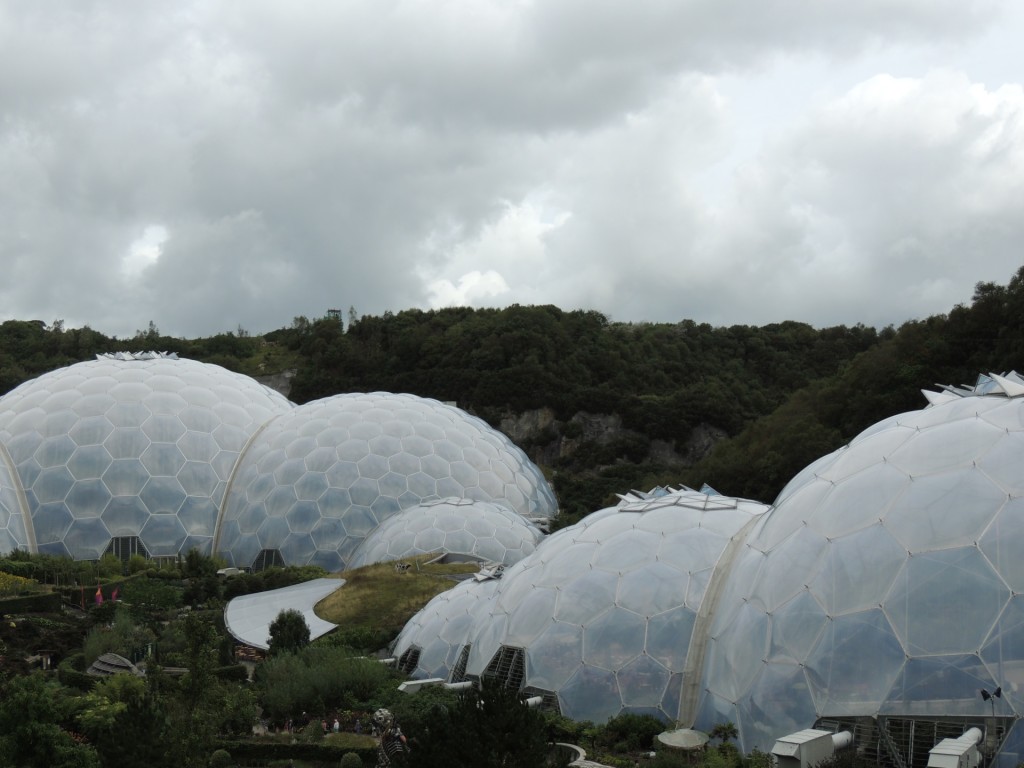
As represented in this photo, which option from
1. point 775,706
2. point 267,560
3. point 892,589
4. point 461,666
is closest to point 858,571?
point 892,589

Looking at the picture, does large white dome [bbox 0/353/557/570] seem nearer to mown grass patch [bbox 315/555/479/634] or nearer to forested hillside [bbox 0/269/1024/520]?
mown grass patch [bbox 315/555/479/634]

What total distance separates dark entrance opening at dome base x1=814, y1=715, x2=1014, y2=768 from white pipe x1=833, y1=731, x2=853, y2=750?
17cm

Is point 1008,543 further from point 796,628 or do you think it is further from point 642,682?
point 642,682

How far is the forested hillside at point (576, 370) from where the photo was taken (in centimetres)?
6175

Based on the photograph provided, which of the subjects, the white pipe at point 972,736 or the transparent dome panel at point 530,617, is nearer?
the white pipe at point 972,736

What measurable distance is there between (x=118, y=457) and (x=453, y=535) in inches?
575

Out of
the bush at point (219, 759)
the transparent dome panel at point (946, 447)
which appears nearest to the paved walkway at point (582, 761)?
the bush at point (219, 759)

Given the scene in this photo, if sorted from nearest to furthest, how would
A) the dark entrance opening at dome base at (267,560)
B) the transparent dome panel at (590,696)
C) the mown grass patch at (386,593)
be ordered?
the transparent dome panel at (590,696) → the mown grass patch at (386,593) → the dark entrance opening at dome base at (267,560)

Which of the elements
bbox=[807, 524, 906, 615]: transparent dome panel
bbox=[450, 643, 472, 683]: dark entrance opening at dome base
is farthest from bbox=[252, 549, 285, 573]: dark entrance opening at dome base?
bbox=[807, 524, 906, 615]: transparent dome panel

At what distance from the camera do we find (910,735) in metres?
13.7

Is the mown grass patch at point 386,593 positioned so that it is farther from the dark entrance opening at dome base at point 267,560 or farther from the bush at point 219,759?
the bush at point 219,759

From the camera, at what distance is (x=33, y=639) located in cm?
2498

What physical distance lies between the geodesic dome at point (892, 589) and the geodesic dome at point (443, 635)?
634cm

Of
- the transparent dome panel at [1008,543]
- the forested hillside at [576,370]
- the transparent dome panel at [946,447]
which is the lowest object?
the transparent dome panel at [1008,543]
